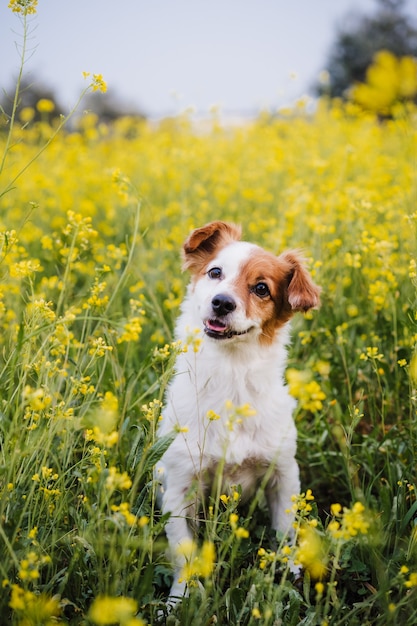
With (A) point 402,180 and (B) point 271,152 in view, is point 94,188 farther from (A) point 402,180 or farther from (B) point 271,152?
(A) point 402,180

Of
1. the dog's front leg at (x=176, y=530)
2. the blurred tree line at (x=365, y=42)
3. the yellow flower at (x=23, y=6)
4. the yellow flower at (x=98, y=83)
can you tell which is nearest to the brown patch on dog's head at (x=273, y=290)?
the dog's front leg at (x=176, y=530)

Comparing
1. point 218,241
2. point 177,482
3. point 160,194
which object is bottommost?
point 177,482

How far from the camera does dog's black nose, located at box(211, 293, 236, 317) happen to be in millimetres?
2051

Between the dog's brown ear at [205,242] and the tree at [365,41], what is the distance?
17303mm

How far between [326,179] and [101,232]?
7.63ft

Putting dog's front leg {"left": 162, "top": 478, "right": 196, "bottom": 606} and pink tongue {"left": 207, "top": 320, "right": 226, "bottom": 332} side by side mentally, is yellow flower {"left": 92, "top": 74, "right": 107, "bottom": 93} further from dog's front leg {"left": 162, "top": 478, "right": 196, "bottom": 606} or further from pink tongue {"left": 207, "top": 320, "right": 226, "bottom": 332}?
dog's front leg {"left": 162, "top": 478, "right": 196, "bottom": 606}

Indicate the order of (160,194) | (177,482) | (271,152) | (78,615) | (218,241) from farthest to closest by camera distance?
1. (271,152)
2. (160,194)
3. (218,241)
4. (177,482)
5. (78,615)

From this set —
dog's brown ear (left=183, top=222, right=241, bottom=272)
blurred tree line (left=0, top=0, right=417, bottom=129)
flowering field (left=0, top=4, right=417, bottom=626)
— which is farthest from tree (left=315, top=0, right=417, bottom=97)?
dog's brown ear (left=183, top=222, right=241, bottom=272)

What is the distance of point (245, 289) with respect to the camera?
222 cm

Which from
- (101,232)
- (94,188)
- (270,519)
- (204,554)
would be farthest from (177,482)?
(94,188)

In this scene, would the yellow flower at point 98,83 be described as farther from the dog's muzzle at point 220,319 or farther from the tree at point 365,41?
the tree at point 365,41

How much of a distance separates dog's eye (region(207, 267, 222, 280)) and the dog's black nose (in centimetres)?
27

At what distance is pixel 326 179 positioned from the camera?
539 cm

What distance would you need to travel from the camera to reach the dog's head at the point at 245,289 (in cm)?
209
